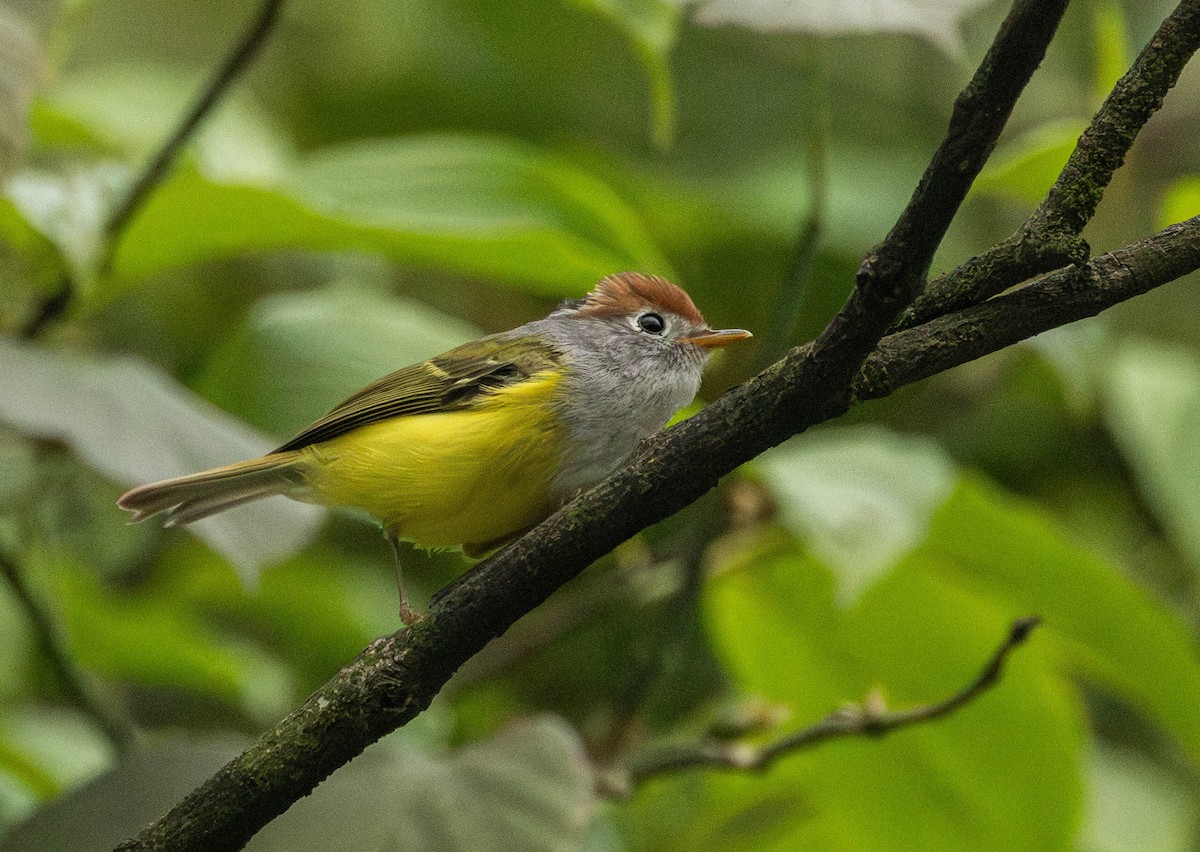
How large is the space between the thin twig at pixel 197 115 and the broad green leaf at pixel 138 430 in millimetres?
366

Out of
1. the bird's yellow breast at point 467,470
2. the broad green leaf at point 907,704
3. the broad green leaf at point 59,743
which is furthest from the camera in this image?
the broad green leaf at point 59,743

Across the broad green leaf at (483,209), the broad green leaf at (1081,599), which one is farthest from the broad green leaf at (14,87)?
the broad green leaf at (1081,599)

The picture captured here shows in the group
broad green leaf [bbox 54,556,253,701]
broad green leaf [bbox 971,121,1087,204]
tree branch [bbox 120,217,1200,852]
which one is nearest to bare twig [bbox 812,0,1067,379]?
tree branch [bbox 120,217,1200,852]

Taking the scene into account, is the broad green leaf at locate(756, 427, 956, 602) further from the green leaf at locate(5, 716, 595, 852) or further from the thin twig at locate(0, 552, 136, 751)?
the thin twig at locate(0, 552, 136, 751)

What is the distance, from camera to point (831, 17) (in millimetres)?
1953

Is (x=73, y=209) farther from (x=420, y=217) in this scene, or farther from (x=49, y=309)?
(x=420, y=217)

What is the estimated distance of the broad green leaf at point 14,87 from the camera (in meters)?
2.30

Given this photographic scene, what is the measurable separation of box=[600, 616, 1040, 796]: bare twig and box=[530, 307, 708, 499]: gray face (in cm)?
66

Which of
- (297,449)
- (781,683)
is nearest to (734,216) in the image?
(781,683)

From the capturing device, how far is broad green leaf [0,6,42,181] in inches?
90.7

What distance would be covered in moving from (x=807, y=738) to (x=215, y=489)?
3.95 feet

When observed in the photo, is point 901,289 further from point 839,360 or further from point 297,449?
point 297,449

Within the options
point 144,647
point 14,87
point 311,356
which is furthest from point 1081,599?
point 14,87

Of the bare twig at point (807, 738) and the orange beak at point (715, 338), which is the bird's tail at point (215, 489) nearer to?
the orange beak at point (715, 338)
